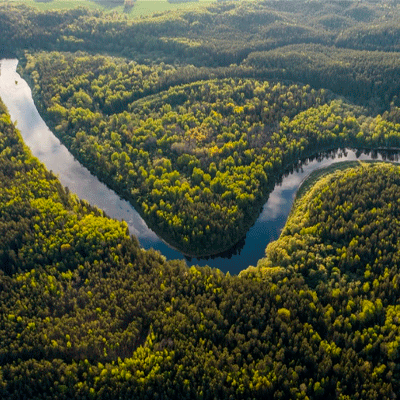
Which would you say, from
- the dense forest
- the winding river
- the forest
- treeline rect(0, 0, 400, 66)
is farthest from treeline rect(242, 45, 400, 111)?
the winding river

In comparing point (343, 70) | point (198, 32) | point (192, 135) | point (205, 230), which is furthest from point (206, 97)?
point (198, 32)

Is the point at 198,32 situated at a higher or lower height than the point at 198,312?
higher

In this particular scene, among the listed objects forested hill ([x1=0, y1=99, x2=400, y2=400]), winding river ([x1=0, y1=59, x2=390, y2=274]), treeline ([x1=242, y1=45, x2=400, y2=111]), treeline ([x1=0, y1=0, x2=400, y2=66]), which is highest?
treeline ([x1=0, y1=0, x2=400, y2=66])

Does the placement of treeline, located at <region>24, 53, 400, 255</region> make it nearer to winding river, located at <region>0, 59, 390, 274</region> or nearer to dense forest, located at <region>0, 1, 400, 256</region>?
dense forest, located at <region>0, 1, 400, 256</region>

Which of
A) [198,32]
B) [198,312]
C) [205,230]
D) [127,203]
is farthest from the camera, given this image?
[198,32]

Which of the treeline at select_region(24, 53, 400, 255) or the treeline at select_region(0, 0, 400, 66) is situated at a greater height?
the treeline at select_region(0, 0, 400, 66)

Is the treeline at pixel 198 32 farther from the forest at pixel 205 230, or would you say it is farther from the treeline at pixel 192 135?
the treeline at pixel 192 135

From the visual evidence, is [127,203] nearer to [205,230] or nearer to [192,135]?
[205,230]
